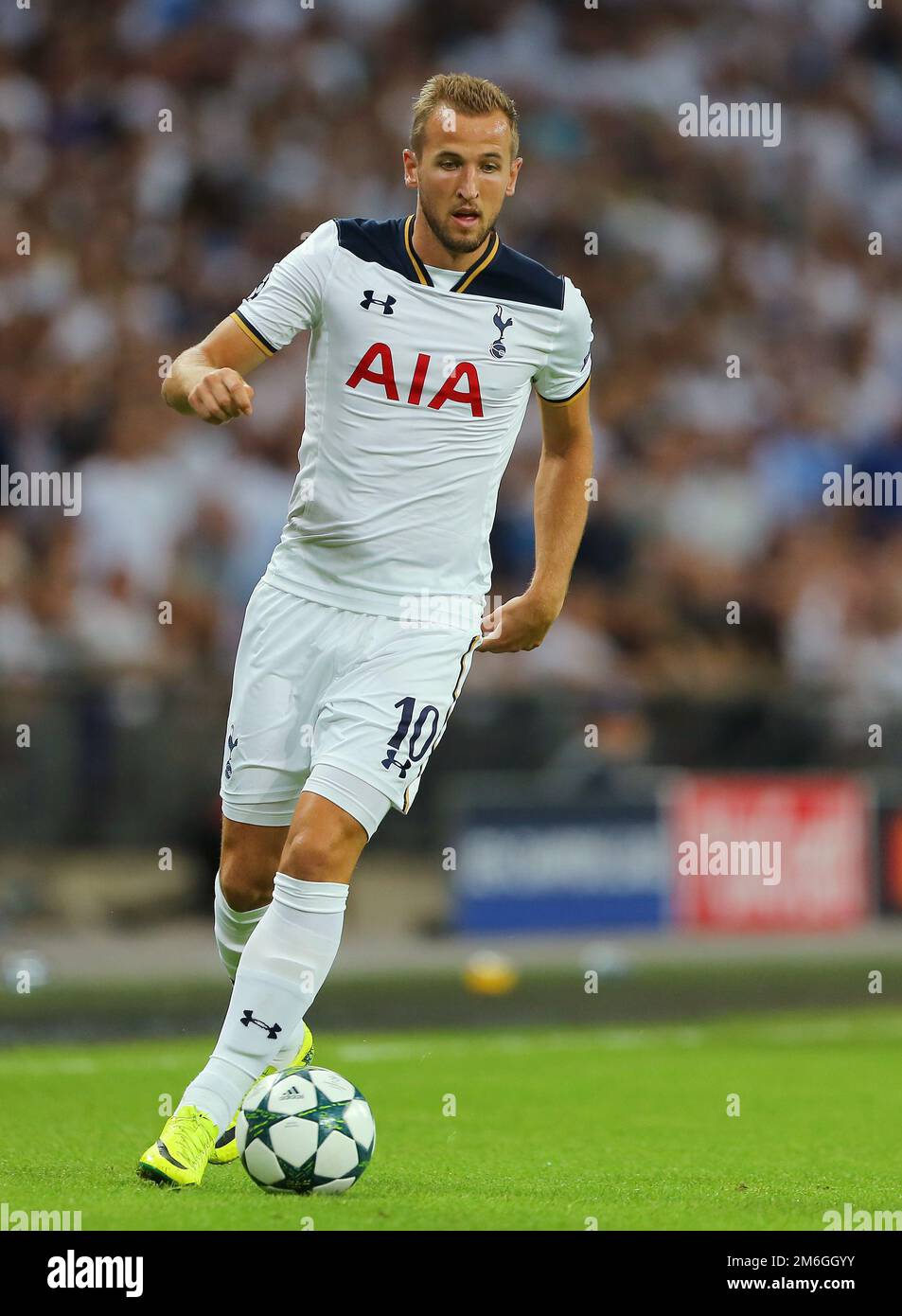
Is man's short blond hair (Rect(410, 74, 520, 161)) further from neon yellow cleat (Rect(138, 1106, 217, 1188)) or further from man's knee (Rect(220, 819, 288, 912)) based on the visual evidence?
neon yellow cleat (Rect(138, 1106, 217, 1188))

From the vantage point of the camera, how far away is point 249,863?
5559mm

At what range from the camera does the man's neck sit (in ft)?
17.6

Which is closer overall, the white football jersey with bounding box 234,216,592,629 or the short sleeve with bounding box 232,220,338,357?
the short sleeve with bounding box 232,220,338,357

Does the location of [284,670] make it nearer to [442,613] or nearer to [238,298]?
[442,613]

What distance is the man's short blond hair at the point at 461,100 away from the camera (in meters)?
5.17

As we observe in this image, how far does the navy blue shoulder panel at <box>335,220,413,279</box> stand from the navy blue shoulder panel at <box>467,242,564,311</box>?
Result: 21cm

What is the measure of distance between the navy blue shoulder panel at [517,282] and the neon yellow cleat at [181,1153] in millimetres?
2337

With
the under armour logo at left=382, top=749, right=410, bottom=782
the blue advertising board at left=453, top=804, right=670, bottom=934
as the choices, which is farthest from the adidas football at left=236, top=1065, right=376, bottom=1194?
the blue advertising board at left=453, top=804, right=670, bottom=934

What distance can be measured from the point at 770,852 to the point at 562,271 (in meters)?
5.94

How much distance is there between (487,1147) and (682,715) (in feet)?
23.7

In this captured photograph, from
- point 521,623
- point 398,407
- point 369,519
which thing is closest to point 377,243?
point 398,407

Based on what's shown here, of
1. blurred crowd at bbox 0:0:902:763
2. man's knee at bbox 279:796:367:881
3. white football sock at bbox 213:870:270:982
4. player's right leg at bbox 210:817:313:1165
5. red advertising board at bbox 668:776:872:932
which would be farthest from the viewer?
blurred crowd at bbox 0:0:902:763

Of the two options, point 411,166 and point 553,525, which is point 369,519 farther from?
point 411,166

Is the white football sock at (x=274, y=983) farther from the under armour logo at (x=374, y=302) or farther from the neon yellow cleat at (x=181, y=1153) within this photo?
the under armour logo at (x=374, y=302)
